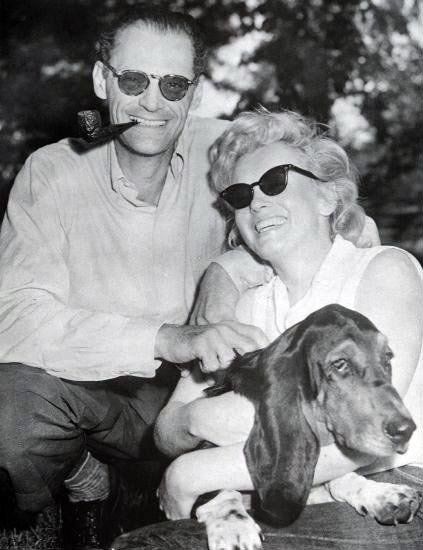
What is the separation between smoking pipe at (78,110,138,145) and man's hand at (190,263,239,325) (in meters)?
0.61

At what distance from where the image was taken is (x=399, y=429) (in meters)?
1.58

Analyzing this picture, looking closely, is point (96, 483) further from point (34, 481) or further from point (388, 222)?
point (388, 222)

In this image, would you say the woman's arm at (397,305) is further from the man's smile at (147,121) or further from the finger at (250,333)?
the man's smile at (147,121)

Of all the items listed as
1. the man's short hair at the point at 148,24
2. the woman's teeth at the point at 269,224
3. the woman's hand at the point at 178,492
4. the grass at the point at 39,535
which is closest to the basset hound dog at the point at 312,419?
the woman's hand at the point at 178,492

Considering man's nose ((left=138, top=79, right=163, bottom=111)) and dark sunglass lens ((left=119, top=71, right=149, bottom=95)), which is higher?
dark sunglass lens ((left=119, top=71, right=149, bottom=95))

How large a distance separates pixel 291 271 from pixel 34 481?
122cm

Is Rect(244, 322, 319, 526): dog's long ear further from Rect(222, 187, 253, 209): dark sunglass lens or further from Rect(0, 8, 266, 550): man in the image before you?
Rect(222, 187, 253, 209): dark sunglass lens

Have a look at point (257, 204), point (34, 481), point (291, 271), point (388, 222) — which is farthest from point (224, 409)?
point (388, 222)

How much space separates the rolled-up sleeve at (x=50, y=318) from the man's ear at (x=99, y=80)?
40 centimetres

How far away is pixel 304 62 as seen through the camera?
245 cm

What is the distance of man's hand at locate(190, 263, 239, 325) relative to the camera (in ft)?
7.22

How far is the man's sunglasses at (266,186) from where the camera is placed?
2008 millimetres

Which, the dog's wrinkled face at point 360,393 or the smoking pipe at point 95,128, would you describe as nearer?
the dog's wrinkled face at point 360,393

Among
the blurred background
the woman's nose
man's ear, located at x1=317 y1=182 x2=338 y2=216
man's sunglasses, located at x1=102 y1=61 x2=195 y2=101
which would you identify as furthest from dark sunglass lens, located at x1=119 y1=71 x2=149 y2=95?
man's ear, located at x1=317 y1=182 x2=338 y2=216
